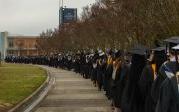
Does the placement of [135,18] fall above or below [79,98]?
above

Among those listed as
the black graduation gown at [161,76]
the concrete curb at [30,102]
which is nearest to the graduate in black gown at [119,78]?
the black graduation gown at [161,76]

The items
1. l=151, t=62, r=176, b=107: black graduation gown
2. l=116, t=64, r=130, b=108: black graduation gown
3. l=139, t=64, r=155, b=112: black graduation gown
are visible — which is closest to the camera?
l=151, t=62, r=176, b=107: black graduation gown

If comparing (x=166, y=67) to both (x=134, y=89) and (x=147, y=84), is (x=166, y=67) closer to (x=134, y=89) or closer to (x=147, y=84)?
(x=147, y=84)

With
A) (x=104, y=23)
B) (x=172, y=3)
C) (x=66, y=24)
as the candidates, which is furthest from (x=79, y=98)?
(x=66, y=24)

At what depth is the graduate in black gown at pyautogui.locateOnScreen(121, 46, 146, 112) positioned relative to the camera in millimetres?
11688

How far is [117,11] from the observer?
131 ft

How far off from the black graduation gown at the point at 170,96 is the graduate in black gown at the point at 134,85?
14.4 feet

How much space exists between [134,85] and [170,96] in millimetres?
4603

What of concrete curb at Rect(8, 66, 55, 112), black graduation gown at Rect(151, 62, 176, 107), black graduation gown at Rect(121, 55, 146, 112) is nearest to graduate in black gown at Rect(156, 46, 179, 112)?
black graduation gown at Rect(151, 62, 176, 107)

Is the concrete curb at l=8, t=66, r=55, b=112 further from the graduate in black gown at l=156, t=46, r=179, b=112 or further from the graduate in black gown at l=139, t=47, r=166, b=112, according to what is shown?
the graduate in black gown at l=156, t=46, r=179, b=112

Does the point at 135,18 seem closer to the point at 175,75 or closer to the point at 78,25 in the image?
the point at 175,75

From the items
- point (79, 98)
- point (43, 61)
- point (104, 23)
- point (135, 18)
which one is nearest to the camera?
point (79, 98)

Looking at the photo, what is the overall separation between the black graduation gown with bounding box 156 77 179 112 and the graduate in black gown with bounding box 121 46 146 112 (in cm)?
440

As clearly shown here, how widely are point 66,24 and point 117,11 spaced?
61328mm
